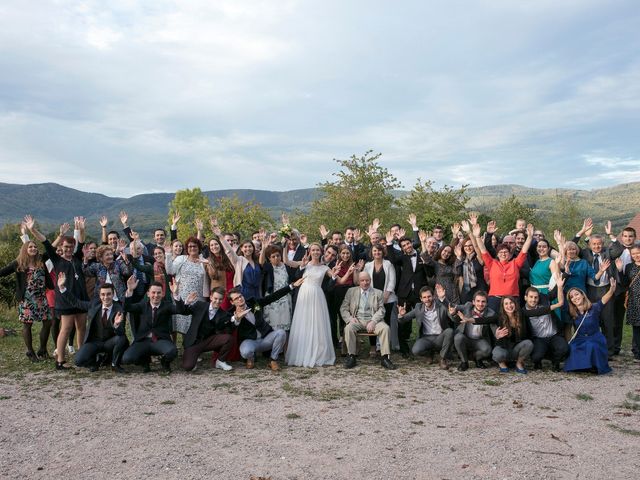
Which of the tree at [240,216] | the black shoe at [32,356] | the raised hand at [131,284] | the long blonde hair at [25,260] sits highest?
the tree at [240,216]

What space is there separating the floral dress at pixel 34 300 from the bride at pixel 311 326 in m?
4.30

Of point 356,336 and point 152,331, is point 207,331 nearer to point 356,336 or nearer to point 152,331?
point 152,331

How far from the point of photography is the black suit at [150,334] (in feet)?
27.5

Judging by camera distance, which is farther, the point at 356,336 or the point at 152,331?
the point at 356,336

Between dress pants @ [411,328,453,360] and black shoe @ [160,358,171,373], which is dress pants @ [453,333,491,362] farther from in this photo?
black shoe @ [160,358,171,373]

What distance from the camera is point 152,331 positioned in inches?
337

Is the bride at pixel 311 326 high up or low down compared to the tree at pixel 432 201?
down

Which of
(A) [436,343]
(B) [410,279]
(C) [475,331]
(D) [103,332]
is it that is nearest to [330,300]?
(B) [410,279]

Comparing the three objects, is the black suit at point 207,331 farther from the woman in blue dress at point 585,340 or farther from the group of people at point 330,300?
the woman in blue dress at point 585,340

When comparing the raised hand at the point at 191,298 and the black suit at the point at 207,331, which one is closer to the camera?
the black suit at the point at 207,331

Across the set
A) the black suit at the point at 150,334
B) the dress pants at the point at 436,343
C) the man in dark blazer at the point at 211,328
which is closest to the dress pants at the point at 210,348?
the man in dark blazer at the point at 211,328

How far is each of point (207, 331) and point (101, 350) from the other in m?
1.66

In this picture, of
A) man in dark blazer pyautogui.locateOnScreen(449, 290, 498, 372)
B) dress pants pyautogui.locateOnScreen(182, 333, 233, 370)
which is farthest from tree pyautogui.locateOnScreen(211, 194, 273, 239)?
man in dark blazer pyautogui.locateOnScreen(449, 290, 498, 372)

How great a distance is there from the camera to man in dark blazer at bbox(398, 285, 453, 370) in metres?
9.07
